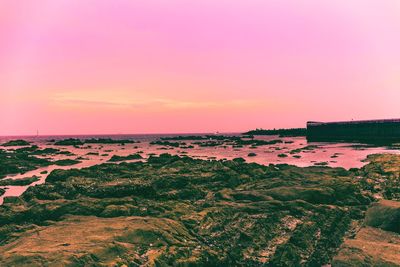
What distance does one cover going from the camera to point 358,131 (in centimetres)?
5475

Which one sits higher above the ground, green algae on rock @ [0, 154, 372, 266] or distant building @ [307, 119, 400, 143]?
distant building @ [307, 119, 400, 143]

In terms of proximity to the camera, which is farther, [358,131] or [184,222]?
[358,131]

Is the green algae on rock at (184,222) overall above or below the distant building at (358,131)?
below

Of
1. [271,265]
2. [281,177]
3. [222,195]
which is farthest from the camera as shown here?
[281,177]

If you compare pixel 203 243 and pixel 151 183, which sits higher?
pixel 151 183

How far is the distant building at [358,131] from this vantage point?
48.9 metres

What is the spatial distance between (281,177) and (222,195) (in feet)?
12.5

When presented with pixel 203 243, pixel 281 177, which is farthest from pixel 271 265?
pixel 281 177

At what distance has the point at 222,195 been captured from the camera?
11156mm

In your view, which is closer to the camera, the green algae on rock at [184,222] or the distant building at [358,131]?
the green algae on rock at [184,222]

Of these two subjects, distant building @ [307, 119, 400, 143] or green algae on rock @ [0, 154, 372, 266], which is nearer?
green algae on rock @ [0, 154, 372, 266]

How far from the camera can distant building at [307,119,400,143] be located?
1924 inches

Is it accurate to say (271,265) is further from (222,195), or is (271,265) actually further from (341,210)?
(222,195)

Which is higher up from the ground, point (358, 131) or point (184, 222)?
point (358, 131)
